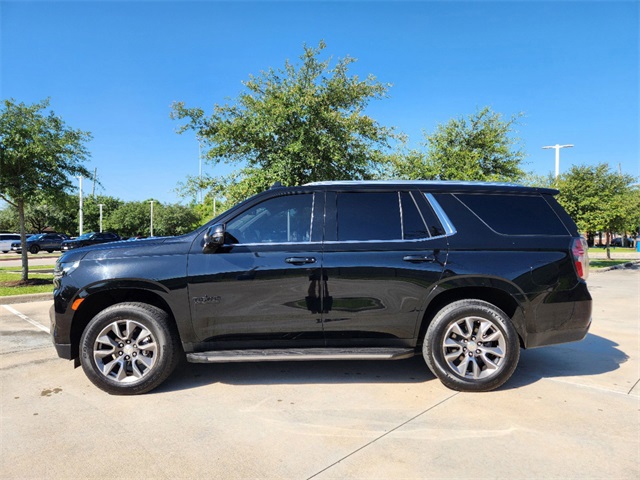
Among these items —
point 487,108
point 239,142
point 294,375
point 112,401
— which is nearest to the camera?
point 112,401

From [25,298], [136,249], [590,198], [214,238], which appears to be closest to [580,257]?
[214,238]

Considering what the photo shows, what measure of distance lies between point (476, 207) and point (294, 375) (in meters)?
2.48

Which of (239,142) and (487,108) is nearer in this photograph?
(239,142)

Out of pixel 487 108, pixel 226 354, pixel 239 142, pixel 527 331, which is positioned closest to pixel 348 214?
pixel 226 354

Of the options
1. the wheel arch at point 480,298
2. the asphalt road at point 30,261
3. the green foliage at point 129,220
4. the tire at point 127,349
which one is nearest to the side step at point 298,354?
the tire at point 127,349

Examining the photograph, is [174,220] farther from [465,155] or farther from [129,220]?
[465,155]

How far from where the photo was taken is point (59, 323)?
3705 millimetres

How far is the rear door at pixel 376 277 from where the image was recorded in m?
3.71

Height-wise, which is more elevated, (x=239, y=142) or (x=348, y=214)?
(x=239, y=142)

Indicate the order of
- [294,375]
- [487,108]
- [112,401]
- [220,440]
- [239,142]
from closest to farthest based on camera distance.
A: [220,440] → [112,401] → [294,375] → [239,142] → [487,108]

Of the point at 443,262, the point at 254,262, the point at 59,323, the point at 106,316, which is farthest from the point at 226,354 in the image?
the point at 443,262

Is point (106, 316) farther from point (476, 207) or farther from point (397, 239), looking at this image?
point (476, 207)

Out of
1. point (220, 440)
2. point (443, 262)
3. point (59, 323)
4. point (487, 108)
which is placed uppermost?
point (487, 108)

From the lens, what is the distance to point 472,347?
377 cm
